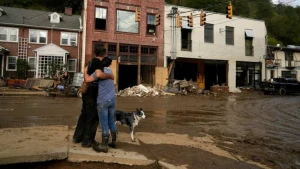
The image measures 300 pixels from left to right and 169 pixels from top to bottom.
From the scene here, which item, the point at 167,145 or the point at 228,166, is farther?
the point at 167,145

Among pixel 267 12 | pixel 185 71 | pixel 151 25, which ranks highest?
pixel 267 12

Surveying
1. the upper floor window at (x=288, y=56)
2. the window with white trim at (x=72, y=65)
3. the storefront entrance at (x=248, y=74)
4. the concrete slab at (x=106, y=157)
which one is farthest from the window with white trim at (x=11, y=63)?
the upper floor window at (x=288, y=56)

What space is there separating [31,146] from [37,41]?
2609 centimetres

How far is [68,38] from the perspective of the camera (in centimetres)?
2903

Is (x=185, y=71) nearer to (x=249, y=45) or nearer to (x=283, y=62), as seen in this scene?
(x=249, y=45)

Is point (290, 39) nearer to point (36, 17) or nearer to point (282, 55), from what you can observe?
point (282, 55)

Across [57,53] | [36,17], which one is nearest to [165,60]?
[57,53]

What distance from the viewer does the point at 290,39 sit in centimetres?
6869

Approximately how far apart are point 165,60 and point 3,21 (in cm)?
1753

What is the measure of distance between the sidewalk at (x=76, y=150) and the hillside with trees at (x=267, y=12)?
156 feet

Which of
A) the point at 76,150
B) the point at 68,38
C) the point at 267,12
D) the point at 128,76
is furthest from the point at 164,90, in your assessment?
the point at 267,12

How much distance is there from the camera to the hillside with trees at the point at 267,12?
49.8 metres

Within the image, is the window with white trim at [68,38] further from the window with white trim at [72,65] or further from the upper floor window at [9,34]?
the upper floor window at [9,34]

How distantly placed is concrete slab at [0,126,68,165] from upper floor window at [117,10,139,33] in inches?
809
